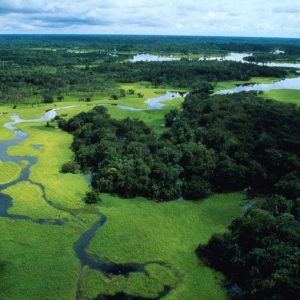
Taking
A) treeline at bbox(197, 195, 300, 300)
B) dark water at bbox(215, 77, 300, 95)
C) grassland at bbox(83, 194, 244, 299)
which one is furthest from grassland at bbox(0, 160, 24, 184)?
dark water at bbox(215, 77, 300, 95)

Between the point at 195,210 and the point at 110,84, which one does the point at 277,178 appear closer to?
the point at 195,210

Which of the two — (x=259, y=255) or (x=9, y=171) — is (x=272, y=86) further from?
(x=259, y=255)

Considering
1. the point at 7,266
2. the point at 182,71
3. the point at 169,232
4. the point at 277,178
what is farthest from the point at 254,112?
the point at 182,71

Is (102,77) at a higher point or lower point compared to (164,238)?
higher

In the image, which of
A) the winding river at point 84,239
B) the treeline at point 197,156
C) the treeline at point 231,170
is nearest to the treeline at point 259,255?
the treeline at point 231,170

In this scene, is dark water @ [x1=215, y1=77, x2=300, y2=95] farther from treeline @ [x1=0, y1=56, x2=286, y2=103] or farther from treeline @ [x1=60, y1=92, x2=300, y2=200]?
treeline @ [x1=60, y1=92, x2=300, y2=200]

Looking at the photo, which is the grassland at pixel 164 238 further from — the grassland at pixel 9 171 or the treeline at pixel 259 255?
the grassland at pixel 9 171

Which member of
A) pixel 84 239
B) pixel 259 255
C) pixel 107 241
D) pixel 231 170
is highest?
pixel 231 170

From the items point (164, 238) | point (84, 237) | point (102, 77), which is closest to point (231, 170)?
point (164, 238)
